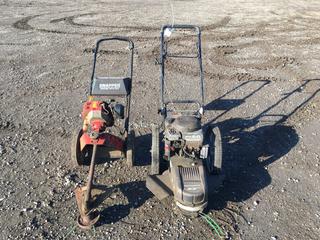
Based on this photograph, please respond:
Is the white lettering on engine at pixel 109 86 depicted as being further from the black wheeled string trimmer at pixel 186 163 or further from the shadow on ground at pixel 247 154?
the shadow on ground at pixel 247 154

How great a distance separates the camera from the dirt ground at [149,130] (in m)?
5.27

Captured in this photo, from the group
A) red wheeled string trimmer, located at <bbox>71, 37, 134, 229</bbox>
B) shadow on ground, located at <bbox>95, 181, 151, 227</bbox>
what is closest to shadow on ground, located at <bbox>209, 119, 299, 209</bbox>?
shadow on ground, located at <bbox>95, 181, 151, 227</bbox>

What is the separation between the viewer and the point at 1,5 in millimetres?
19828

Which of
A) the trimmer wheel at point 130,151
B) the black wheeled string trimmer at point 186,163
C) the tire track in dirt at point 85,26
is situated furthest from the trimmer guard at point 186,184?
the tire track in dirt at point 85,26

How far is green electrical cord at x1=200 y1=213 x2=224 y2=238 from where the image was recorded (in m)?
5.09

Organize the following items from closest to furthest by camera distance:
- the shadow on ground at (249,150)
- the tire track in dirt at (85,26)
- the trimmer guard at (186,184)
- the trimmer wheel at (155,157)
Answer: the trimmer guard at (186,184)
the trimmer wheel at (155,157)
the shadow on ground at (249,150)
the tire track in dirt at (85,26)

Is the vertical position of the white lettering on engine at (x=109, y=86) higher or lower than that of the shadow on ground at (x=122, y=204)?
higher

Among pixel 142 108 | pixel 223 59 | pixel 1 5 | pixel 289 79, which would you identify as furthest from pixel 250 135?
pixel 1 5

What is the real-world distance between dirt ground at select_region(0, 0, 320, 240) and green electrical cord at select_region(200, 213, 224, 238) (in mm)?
80

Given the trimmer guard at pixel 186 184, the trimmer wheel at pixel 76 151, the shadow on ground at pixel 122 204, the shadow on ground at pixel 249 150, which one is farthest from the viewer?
the trimmer wheel at pixel 76 151

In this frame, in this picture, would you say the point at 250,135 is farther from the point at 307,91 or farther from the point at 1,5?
the point at 1,5

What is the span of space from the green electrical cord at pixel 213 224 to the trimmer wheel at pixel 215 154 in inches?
31.2

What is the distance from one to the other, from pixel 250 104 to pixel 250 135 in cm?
155

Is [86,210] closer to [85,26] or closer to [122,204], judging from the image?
[122,204]
